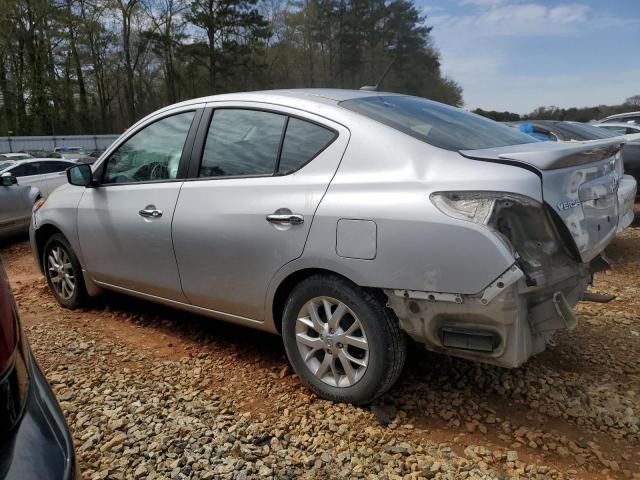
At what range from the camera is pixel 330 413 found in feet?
8.62

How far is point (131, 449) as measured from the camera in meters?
2.41

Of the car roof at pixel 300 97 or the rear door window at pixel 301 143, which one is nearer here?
the rear door window at pixel 301 143

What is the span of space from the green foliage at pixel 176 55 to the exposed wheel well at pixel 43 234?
127 feet

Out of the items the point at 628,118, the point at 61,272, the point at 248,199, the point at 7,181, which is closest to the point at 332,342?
the point at 248,199

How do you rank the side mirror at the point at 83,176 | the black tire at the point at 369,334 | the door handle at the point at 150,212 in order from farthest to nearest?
the side mirror at the point at 83,176 < the door handle at the point at 150,212 < the black tire at the point at 369,334

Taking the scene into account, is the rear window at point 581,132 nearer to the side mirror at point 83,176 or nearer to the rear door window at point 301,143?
the rear door window at point 301,143

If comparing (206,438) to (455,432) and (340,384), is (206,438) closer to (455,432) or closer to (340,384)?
(340,384)

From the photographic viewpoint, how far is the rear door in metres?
2.65

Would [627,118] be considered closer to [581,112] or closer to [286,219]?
[286,219]

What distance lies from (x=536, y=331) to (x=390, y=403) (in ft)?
2.73

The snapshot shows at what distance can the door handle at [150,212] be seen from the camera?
3271mm

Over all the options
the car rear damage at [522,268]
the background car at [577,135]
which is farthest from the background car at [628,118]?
the car rear damage at [522,268]

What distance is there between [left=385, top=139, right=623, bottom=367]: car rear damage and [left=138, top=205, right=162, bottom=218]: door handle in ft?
5.38

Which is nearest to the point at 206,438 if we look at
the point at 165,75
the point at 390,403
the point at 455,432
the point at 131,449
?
the point at 131,449
